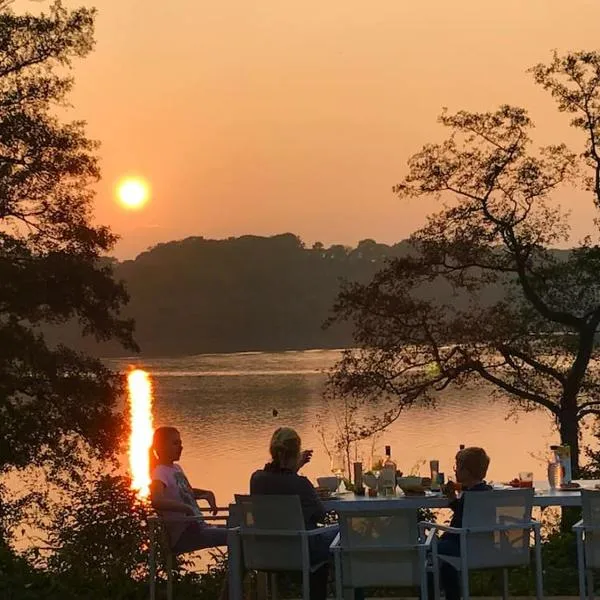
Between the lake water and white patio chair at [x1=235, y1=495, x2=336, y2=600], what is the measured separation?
9399 millimetres

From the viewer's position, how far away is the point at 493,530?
4789mm

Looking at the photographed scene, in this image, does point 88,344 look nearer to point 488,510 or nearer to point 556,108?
point 556,108

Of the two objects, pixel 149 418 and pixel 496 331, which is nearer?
pixel 496 331

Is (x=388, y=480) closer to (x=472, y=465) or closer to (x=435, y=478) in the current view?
(x=435, y=478)

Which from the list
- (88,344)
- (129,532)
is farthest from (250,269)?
(129,532)

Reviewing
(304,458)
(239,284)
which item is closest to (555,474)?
(304,458)

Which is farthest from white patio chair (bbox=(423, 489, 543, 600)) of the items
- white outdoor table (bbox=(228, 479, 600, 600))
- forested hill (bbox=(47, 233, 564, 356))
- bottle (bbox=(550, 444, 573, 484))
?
forested hill (bbox=(47, 233, 564, 356))

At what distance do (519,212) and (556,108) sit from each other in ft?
4.90

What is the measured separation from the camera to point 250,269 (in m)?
68.2

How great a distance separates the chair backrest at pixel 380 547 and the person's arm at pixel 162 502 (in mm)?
976

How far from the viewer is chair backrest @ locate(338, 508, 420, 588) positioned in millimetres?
A: 4656

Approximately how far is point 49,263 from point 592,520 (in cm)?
1121

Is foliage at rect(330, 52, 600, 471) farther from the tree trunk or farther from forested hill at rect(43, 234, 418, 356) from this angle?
forested hill at rect(43, 234, 418, 356)

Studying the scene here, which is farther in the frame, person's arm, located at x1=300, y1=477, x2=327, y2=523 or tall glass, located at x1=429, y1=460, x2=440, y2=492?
tall glass, located at x1=429, y1=460, x2=440, y2=492
